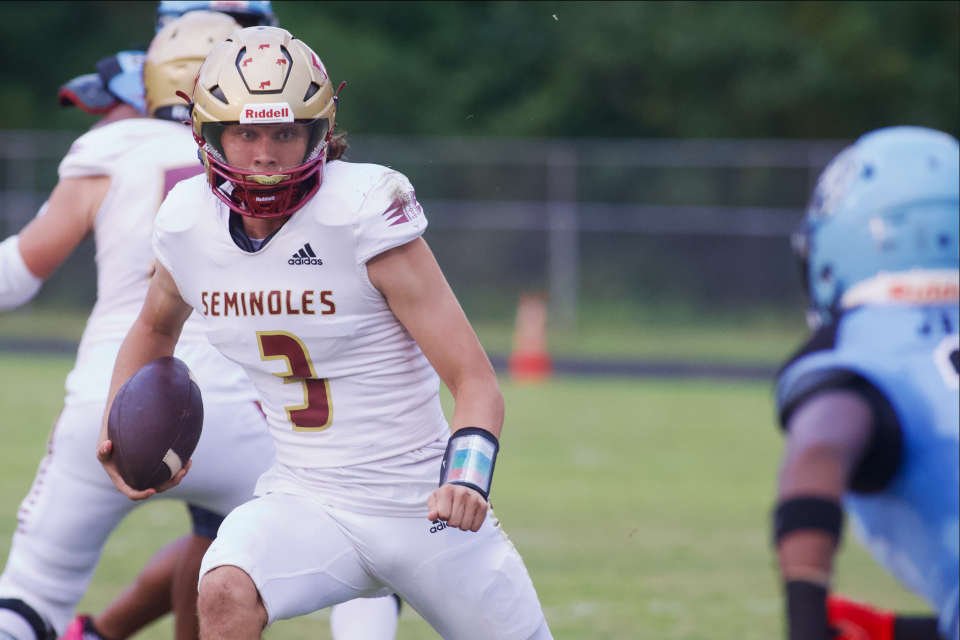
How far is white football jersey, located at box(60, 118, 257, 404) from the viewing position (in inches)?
157

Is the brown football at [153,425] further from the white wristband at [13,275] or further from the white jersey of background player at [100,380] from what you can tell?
the white wristband at [13,275]

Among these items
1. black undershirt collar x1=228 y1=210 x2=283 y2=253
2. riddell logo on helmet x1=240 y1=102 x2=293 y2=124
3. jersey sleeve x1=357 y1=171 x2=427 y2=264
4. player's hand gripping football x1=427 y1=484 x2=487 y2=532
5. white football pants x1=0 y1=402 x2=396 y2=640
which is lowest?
white football pants x1=0 y1=402 x2=396 y2=640

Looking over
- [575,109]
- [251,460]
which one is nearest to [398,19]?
[575,109]

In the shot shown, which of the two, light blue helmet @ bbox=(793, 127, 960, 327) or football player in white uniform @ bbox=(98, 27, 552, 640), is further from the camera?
light blue helmet @ bbox=(793, 127, 960, 327)

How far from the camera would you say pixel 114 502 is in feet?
12.6

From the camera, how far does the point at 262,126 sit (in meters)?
3.20

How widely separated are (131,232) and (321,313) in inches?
44.4

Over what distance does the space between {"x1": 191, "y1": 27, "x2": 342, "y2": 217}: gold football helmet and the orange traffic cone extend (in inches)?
473

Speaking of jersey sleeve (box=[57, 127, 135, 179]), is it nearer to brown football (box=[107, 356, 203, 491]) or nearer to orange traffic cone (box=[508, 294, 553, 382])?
brown football (box=[107, 356, 203, 491])

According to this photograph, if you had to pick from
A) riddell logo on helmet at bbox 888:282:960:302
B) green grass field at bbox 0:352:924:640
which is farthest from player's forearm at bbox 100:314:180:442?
green grass field at bbox 0:352:924:640

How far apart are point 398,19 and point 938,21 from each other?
1062 cm

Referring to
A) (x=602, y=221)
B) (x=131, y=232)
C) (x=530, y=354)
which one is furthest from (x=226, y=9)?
(x=602, y=221)

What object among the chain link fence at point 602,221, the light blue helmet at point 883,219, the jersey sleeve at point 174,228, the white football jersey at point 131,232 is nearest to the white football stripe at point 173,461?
the jersey sleeve at point 174,228

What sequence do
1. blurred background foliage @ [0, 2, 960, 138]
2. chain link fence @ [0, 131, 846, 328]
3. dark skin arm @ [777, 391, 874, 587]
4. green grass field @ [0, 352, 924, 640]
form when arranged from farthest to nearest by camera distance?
blurred background foliage @ [0, 2, 960, 138] < chain link fence @ [0, 131, 846, 328] < green grass field @ [0, 352, 924, 640] < dark skin arm @ [777, 391, 874, 587]
